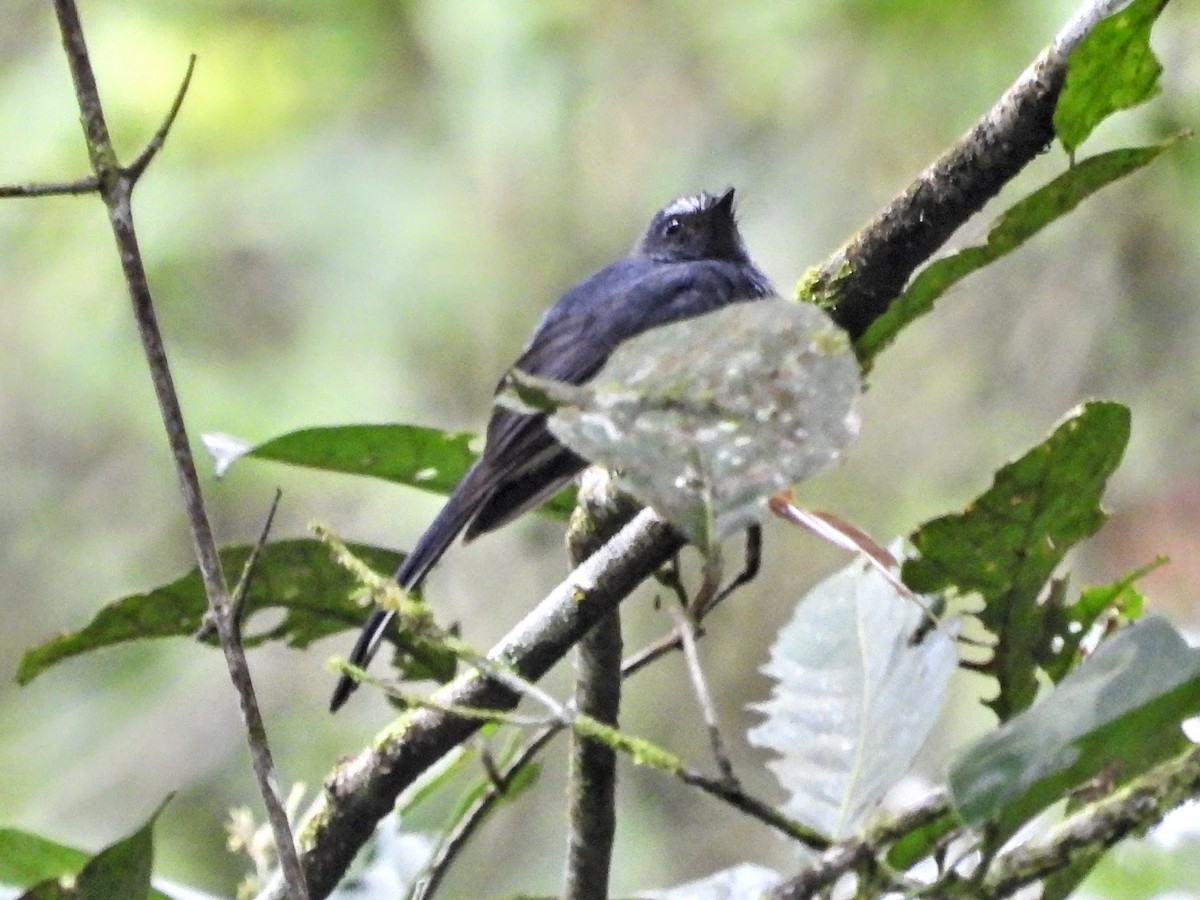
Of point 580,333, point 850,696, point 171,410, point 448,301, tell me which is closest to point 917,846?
point 850,696

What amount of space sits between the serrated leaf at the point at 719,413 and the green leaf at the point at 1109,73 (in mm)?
424

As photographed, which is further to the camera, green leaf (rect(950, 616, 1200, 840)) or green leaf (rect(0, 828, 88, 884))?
green leaf (rect(0, 828, 88, 884))

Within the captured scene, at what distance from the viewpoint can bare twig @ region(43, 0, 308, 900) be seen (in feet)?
4.24

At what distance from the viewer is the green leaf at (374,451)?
1.88m

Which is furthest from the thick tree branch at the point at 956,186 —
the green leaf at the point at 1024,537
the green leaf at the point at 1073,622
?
the green leaf at the point at 1073,622

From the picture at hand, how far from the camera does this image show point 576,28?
5.57m

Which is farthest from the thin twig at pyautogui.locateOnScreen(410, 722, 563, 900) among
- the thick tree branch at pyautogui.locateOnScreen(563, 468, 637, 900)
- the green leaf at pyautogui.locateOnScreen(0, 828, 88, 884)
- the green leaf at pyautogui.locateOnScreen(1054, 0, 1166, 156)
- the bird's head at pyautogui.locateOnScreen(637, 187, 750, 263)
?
the bird's head at pyautogui.locateOnScreen(637, 187, 750, 263)

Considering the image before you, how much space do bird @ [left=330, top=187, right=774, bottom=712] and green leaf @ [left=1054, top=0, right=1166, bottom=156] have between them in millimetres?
896

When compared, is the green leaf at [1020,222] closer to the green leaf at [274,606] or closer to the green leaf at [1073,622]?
the green leaf at [1073,622]

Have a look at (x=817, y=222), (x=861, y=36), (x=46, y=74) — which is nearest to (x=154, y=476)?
(x=46, y=74)

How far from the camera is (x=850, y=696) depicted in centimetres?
166

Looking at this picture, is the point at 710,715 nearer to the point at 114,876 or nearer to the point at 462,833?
the point at 114,876

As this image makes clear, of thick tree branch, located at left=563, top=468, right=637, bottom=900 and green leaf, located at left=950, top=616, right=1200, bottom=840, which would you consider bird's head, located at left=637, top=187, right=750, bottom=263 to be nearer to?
thick tree branch, located at left=563, top=468, right=637, bottom=900

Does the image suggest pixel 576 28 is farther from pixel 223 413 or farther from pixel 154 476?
pixel 154 476
